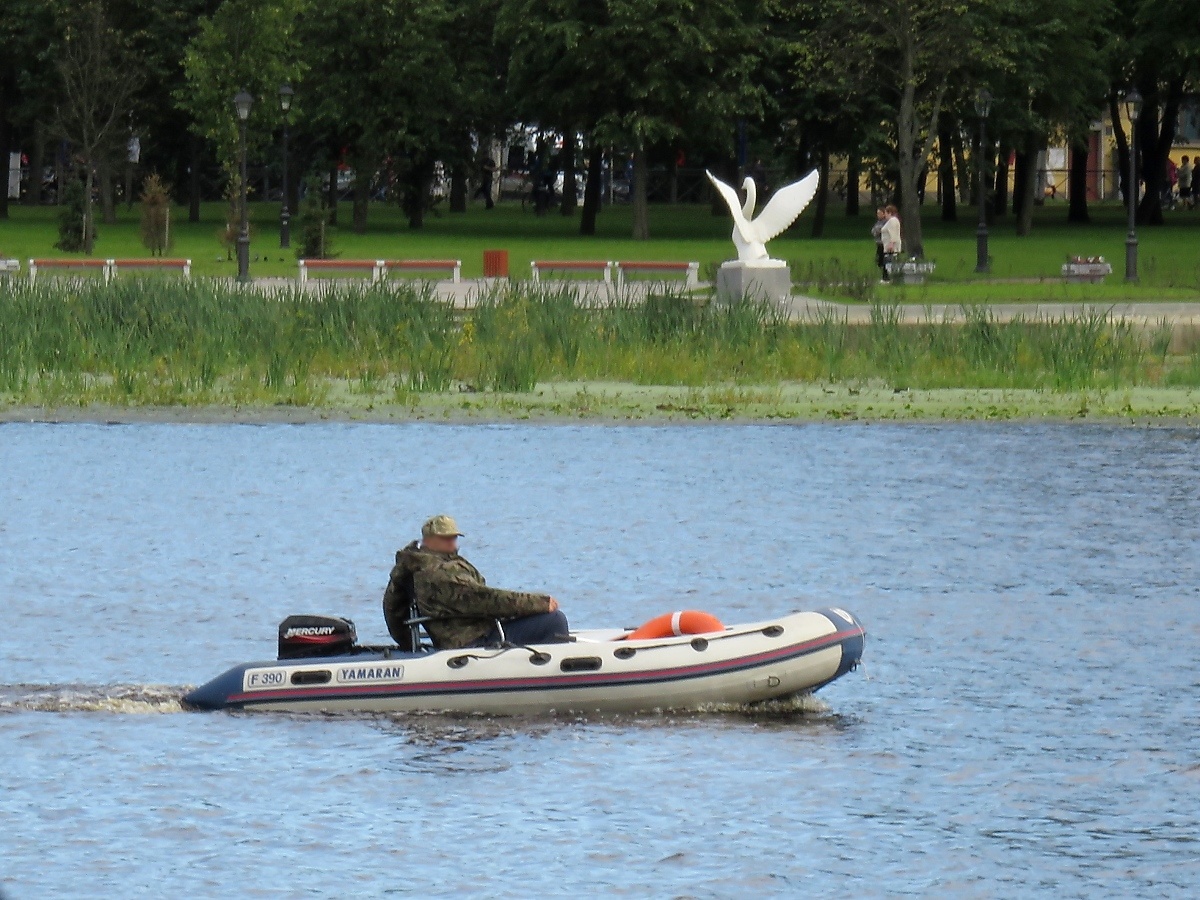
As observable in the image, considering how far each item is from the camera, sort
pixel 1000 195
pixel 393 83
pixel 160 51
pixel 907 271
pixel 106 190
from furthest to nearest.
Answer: pixel 1000 195, pixel 106 190, pixel 160 51, pixel 393 83, pixel 907 271

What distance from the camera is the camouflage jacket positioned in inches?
516

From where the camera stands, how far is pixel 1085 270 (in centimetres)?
4297

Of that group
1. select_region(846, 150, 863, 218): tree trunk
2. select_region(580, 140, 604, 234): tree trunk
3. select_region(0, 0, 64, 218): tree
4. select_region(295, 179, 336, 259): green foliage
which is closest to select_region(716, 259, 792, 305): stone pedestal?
select_region(295, 179, 336, 259): green foliage

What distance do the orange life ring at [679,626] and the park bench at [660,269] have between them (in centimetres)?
2821

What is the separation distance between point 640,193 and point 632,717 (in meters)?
52.9

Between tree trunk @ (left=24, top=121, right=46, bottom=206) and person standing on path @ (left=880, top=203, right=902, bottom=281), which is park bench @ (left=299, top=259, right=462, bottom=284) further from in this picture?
tree trunk @ (left=24, top=121, right=46, bottom=206)

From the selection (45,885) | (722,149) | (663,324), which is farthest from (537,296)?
(722,149)

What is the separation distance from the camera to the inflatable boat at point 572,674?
12.9m

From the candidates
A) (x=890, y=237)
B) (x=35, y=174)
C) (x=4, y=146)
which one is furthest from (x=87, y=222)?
(x=35, y=174)

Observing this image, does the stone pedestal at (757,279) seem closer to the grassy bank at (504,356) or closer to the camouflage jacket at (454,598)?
the grassy bank at (504,356)

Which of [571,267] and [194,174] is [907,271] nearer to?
[571,267]

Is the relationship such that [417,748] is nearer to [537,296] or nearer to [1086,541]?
[1086,541]

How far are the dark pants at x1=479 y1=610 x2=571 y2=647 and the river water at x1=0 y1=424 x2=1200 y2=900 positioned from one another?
54 centimetres

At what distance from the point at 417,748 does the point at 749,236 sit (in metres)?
24.9
